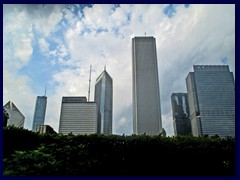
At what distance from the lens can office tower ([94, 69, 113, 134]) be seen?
9519 centimetres

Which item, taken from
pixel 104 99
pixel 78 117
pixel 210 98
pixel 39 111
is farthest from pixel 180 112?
pixel 39 111

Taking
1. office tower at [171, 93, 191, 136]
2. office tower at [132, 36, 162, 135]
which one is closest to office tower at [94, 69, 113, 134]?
office tower at [132, 36, 162, 135]

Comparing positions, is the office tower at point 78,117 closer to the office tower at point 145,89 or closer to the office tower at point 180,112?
the office tower at point 145,89

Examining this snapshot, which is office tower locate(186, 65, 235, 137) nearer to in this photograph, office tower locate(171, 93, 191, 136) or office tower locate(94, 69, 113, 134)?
office tower locate(171, 93, 191, 136)

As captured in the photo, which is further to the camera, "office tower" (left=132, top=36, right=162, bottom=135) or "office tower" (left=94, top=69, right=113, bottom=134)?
"office tower" (left=94, top=69, right=113, bottom=134)

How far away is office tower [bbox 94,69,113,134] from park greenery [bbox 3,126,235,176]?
296 feet

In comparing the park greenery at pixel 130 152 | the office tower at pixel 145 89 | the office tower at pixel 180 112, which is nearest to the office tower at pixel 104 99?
the office tower at pixel 145 89

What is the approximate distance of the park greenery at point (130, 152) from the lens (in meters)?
4.04

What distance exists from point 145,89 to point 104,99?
31871 millimetres

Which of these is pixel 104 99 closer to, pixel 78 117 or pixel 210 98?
pixel 78 117

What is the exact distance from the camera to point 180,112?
79562mm

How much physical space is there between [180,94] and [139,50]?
26.1m

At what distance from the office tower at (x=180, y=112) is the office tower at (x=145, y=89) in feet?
28.2
